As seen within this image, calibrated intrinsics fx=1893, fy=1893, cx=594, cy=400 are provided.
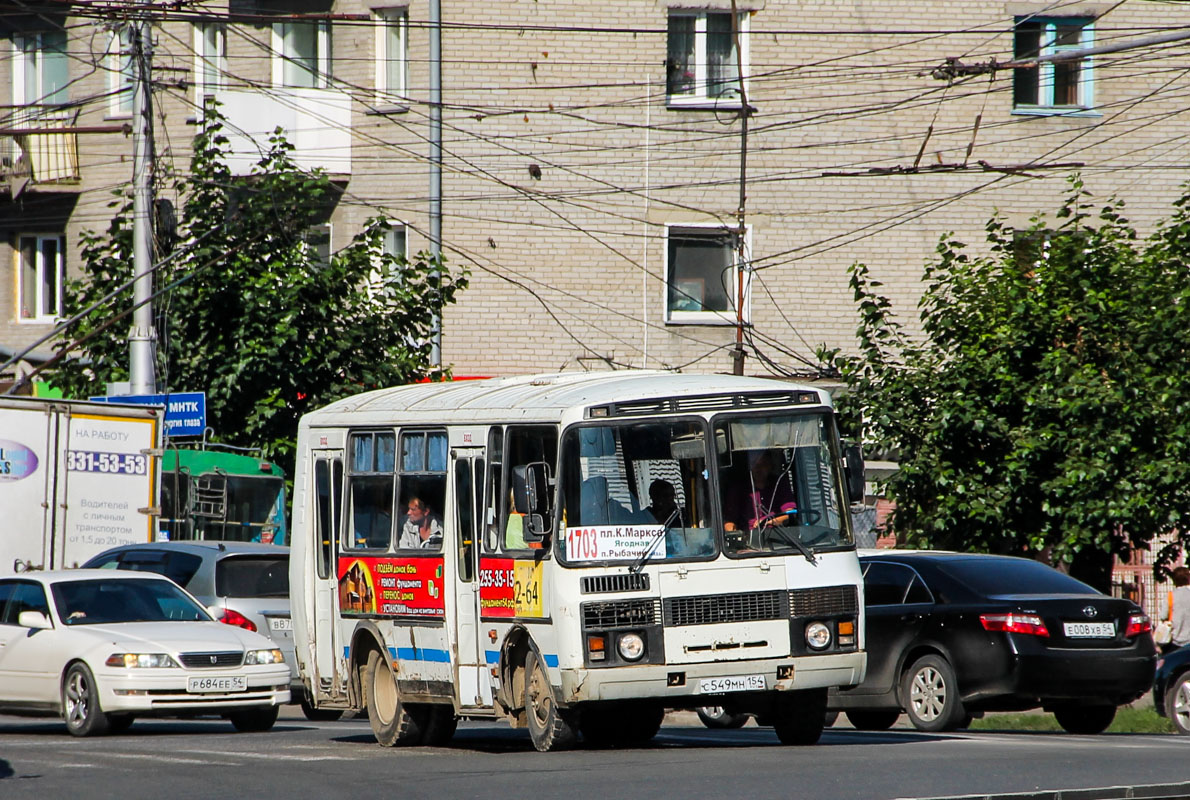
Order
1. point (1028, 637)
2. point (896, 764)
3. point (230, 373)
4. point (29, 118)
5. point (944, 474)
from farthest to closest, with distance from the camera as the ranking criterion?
point (29, 118) → point (230, 373) → point (944, 474) → point (1028, 637) → point (896, 764)

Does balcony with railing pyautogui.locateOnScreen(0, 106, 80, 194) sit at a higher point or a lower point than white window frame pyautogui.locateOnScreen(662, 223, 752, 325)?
higher

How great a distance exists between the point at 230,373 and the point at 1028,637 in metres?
14.4

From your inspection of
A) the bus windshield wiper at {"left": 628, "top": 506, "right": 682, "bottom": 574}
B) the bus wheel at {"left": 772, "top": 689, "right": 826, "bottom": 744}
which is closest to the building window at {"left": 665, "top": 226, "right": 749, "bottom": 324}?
the bus wheel at {"left": 772, "top": 689, "right": 826, "bottom": 744}

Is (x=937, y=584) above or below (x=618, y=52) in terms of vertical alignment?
below

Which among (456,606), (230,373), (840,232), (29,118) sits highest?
(29,118)

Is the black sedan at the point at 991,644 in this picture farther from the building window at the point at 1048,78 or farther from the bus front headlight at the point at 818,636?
the building window at the point at 1048,78

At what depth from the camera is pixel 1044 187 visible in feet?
100

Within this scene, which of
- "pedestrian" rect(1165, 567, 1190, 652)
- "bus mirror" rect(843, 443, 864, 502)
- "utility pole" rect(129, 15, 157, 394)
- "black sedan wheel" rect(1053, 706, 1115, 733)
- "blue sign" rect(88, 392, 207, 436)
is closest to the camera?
"bus mirror" rect(843, 443, 864, 502)

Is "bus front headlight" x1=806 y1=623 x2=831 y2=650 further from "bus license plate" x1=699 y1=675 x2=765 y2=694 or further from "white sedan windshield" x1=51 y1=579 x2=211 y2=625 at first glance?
"white sedan windshield" x1=51 y1=579 x2=211 y2=625

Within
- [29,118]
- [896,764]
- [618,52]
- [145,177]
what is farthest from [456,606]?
[29,118]

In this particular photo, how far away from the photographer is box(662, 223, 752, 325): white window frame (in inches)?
1168

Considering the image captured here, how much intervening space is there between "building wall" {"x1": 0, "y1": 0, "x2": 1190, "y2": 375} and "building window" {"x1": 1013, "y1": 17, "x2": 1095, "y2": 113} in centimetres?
24

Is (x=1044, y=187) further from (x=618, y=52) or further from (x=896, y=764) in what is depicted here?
(x=896, y=764)

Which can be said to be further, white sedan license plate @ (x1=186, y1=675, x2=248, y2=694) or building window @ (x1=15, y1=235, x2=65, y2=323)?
building window @ (x1=15, y1=235, x2=65, y2=323)
